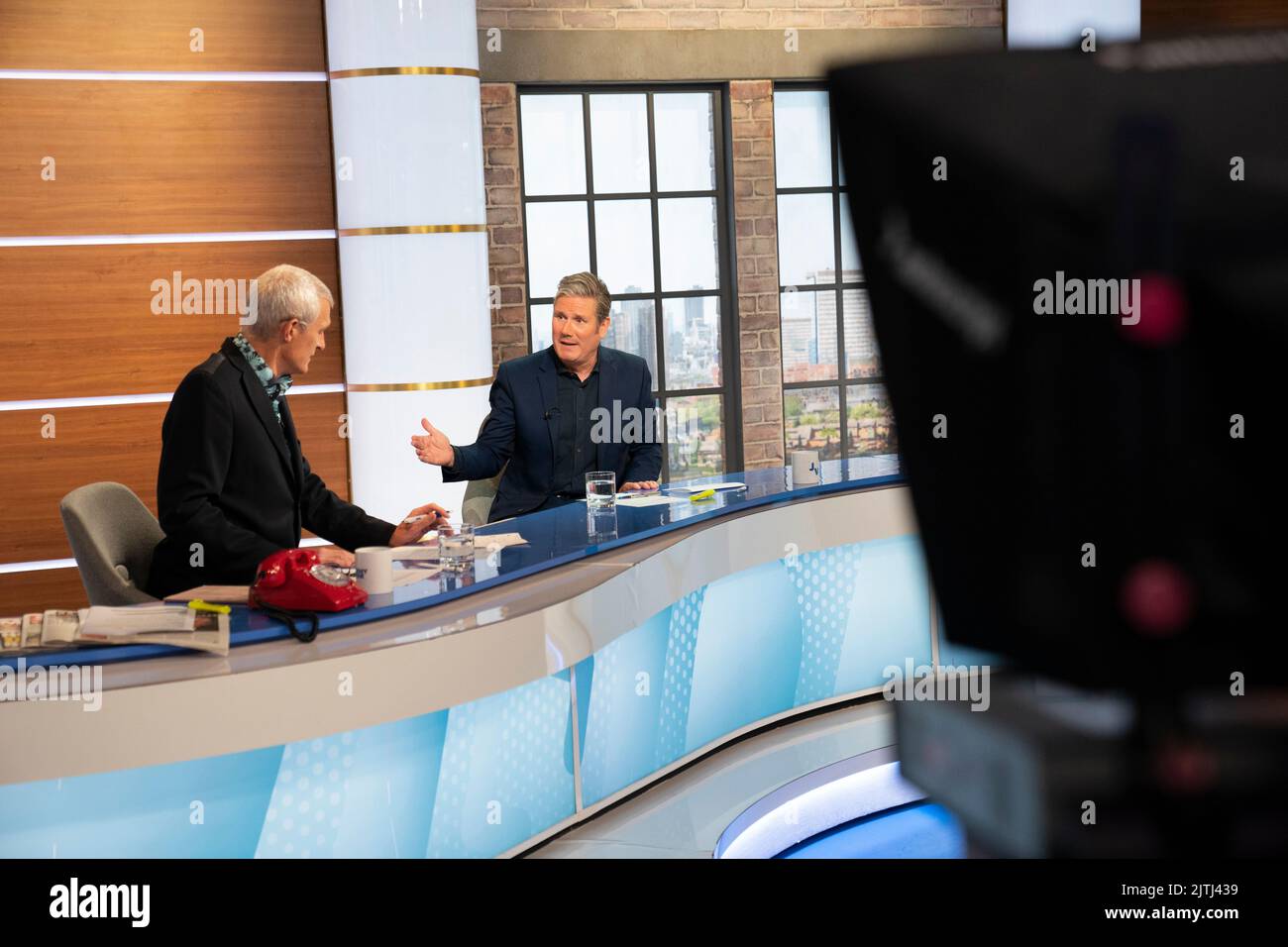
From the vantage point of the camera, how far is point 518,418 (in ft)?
13.3

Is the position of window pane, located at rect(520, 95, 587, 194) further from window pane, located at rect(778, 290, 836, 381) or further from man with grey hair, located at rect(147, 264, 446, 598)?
man with grey hair, located at rect(147, 264, 446, 598)

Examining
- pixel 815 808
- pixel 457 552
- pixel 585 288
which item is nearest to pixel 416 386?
pixel 585 288

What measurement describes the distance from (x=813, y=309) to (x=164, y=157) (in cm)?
300

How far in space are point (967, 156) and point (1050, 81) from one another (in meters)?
0.05

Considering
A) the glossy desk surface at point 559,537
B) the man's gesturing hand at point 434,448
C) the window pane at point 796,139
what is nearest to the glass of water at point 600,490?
the glossy desk surface at point 559,537

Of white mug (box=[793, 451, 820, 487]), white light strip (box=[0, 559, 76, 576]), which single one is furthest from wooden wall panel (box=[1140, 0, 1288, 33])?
white light strip (box=[0, 559, 76, 576])

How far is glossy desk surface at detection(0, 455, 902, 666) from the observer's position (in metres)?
2.31

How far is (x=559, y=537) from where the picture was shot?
10.6 ft

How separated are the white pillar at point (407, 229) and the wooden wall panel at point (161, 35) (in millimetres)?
273

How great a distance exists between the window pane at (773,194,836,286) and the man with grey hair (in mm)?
3474

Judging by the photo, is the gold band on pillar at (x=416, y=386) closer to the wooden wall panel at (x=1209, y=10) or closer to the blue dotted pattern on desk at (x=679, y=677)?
the blue dotted pattern on desk at (x=679, y=677)

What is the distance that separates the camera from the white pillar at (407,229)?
4625mm

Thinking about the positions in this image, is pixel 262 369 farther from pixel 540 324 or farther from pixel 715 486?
pixel 540 324
